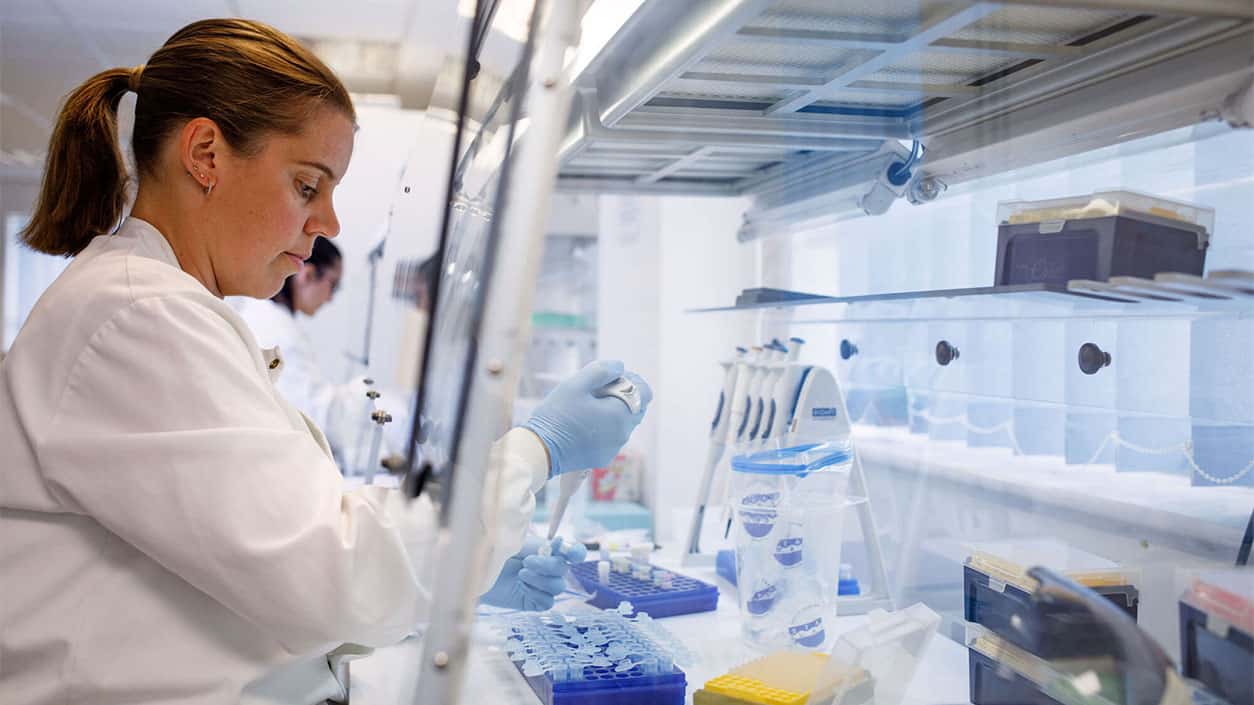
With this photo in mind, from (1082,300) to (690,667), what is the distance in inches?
29.5

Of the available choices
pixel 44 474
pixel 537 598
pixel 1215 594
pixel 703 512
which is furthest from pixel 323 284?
pixel 1215 594

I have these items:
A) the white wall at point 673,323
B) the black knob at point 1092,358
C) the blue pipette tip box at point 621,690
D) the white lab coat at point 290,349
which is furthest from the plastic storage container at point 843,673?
the white lab coat at point 290,349

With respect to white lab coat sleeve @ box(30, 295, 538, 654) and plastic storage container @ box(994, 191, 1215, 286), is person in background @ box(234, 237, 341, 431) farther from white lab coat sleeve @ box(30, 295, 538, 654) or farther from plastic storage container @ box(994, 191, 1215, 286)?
plastic storage container @ box(994, 191, 1215, 286)

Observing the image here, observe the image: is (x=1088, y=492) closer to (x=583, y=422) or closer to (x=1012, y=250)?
(x=1012, y=250)

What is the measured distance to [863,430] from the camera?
7.20 ft

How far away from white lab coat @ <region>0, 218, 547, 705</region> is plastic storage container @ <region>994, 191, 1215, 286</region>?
67cm

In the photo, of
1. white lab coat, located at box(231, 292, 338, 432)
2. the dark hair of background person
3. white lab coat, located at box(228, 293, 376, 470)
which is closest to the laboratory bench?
white lab coat, located at box(228, 293, 376, 470)

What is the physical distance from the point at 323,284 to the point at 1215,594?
392 cm

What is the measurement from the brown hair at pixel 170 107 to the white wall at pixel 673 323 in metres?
1.65

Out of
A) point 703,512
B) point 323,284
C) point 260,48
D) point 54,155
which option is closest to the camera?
point 260,48

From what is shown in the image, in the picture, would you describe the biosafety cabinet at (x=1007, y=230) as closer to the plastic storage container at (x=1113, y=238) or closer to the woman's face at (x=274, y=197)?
the plastic storage container at (x=1113, y=238)

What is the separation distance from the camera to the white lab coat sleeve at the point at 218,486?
90 cm

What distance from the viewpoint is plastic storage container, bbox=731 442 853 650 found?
1.57m

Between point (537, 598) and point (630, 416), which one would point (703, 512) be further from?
point (630, 416)
